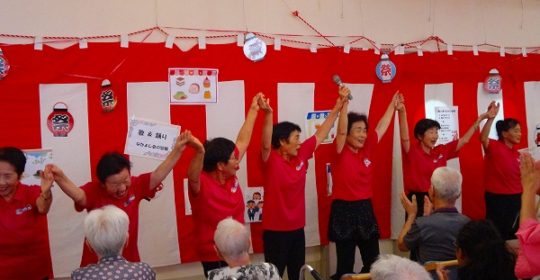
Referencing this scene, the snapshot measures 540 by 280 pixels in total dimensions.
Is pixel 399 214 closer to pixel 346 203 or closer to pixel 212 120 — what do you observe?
pixel 346 203

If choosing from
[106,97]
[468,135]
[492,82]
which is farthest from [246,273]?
[492,82]

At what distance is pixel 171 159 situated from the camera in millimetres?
2691

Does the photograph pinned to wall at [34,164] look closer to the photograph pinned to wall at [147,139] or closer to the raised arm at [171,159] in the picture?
the photograph pinned to wall at [147,139]

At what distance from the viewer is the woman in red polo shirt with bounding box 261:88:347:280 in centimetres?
328

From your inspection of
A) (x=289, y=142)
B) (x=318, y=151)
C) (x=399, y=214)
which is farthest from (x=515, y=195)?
(x=289, y=142)

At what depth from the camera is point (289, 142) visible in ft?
11.0

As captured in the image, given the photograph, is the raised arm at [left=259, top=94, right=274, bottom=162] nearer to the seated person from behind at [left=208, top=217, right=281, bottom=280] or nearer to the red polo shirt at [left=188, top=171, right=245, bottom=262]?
the red polo shirt at [left=188, top=171, right=245, bottom=262]

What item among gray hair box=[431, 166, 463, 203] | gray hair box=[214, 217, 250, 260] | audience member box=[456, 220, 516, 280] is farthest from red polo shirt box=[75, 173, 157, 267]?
audience member box=[456, 220, 516, 280]

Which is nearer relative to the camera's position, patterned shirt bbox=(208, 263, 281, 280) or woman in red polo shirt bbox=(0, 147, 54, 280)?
patterned shirt bbox=(208, 263, 281, 280)

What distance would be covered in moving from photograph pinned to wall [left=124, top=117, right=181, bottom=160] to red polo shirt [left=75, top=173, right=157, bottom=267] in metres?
0.68

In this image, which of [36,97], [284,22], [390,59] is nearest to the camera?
[36,97]

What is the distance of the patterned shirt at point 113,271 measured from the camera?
6.50 ft

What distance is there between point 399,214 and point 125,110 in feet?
8.04

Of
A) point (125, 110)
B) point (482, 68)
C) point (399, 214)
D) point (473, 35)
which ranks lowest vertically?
point (399, 214)
